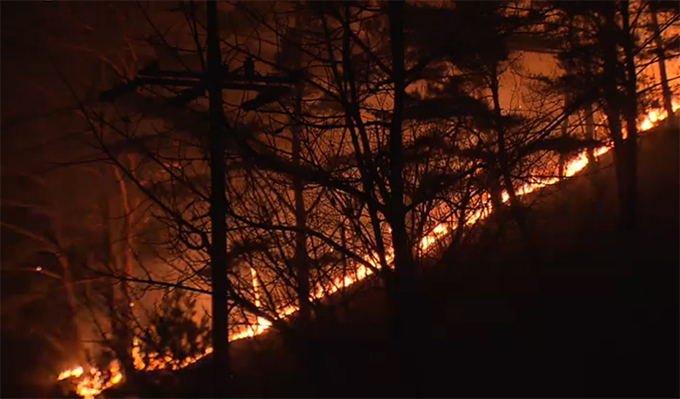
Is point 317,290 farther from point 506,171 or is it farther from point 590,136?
point 590,136

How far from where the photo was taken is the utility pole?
6.54 metres

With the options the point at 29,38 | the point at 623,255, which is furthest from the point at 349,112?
the point at 29,38

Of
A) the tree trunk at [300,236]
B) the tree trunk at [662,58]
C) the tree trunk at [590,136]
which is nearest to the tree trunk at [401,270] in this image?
the tree trunk at [300,236]

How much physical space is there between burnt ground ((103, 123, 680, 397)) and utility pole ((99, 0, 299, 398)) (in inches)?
30.9

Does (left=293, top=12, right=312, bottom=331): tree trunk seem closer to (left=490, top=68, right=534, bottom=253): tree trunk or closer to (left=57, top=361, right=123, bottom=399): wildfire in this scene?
(left=490, top=68, right=534, bottom=253): tree trunk

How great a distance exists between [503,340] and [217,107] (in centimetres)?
354

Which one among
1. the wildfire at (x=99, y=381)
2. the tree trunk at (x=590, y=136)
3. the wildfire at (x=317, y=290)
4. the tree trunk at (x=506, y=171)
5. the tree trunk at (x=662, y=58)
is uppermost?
the tree trunk at (x=662, y=58)

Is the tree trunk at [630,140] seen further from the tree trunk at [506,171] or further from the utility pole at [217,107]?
the utility pole at [217,107]

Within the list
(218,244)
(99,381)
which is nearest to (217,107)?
(218,244)

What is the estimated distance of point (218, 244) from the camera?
6.65 m

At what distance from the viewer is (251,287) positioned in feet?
22.6

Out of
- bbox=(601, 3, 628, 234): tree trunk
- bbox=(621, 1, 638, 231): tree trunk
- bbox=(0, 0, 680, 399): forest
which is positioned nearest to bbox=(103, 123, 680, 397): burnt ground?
bbox=(0, 0, 680, 399): forest

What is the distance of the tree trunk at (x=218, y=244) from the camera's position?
21.4 ft

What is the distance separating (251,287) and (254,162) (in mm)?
1194
